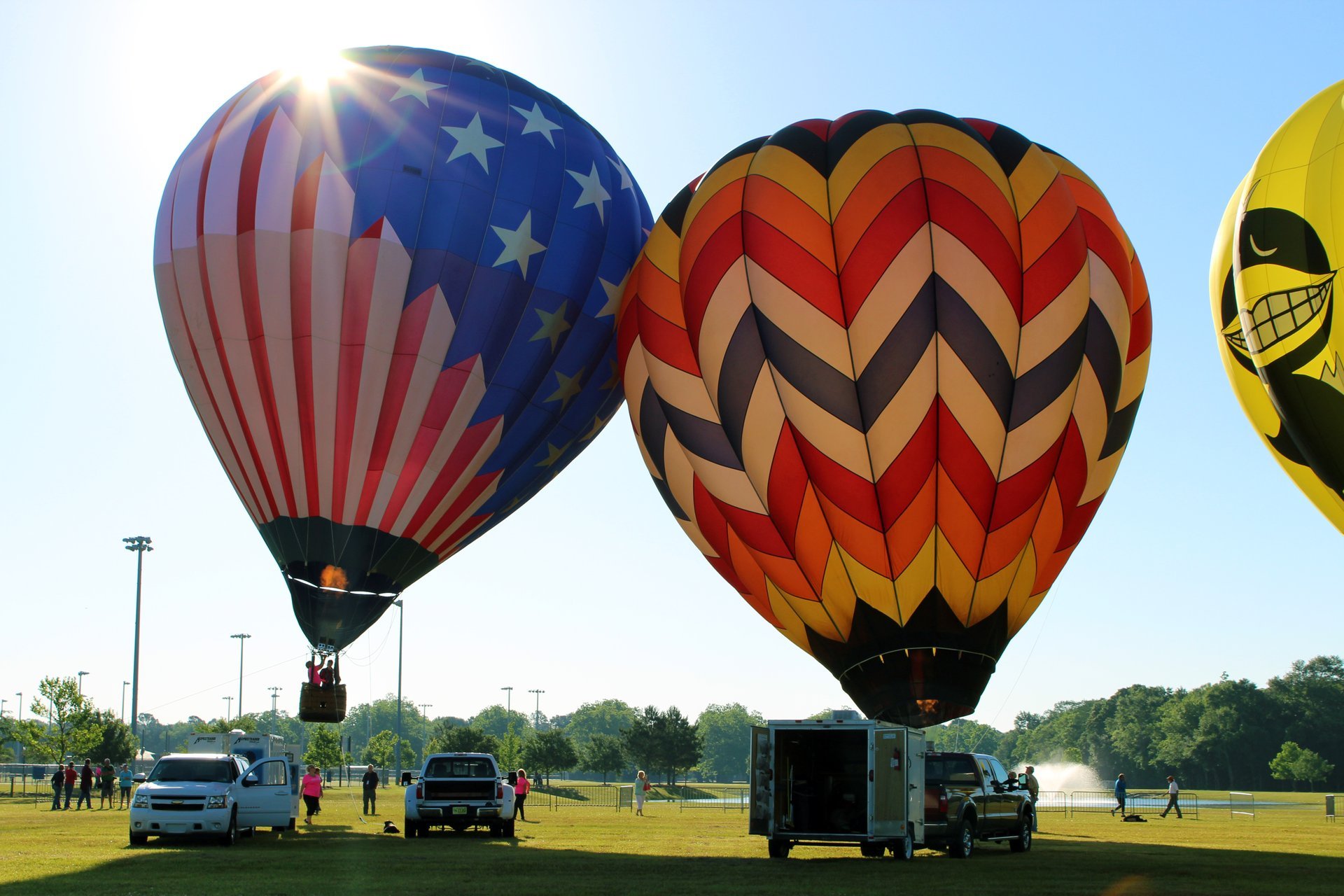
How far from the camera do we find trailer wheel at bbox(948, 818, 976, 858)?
18516 mm

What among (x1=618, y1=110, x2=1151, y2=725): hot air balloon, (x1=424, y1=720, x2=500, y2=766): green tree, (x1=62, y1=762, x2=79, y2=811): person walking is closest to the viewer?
(x1=618, y1=110, x2=1151, y2=725): hot air balloon

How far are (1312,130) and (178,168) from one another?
18340mm

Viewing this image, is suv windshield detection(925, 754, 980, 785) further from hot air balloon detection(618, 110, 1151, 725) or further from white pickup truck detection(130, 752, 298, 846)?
white pickup truck detection(130, 752, 298, 846)

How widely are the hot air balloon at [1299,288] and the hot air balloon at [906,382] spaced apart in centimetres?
183

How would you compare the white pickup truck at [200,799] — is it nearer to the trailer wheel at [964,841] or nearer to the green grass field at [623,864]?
the green grass field at [623,864]

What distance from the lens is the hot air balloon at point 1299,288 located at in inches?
728

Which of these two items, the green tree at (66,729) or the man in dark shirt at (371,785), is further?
the green tree at (66,729)

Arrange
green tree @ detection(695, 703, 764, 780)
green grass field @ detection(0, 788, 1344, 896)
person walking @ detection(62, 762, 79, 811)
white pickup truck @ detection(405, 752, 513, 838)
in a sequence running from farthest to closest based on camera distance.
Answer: green tree @ detection(695, 703, 764, 780), person walking @ detection(62, 762, 79, 811), white pickup truck @ detection(405, 752, 513, 838), green grass field @ detection(0, 788, 1344, 896)

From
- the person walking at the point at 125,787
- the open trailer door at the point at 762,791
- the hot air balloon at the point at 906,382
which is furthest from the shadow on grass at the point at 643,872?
→ the person walking at the point at 125,787

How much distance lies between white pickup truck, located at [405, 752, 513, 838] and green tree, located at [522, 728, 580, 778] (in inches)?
2495

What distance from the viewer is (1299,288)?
740 inches

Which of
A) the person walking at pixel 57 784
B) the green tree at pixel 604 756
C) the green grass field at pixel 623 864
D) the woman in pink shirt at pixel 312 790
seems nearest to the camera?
the green grass field at pixel 623 864

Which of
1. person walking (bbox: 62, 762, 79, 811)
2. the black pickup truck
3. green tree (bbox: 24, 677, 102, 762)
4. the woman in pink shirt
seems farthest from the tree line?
the black pickup truck

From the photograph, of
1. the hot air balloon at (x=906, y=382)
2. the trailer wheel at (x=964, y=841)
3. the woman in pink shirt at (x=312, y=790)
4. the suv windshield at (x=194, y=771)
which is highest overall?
the hot air balloon at (x=906, y=382)
